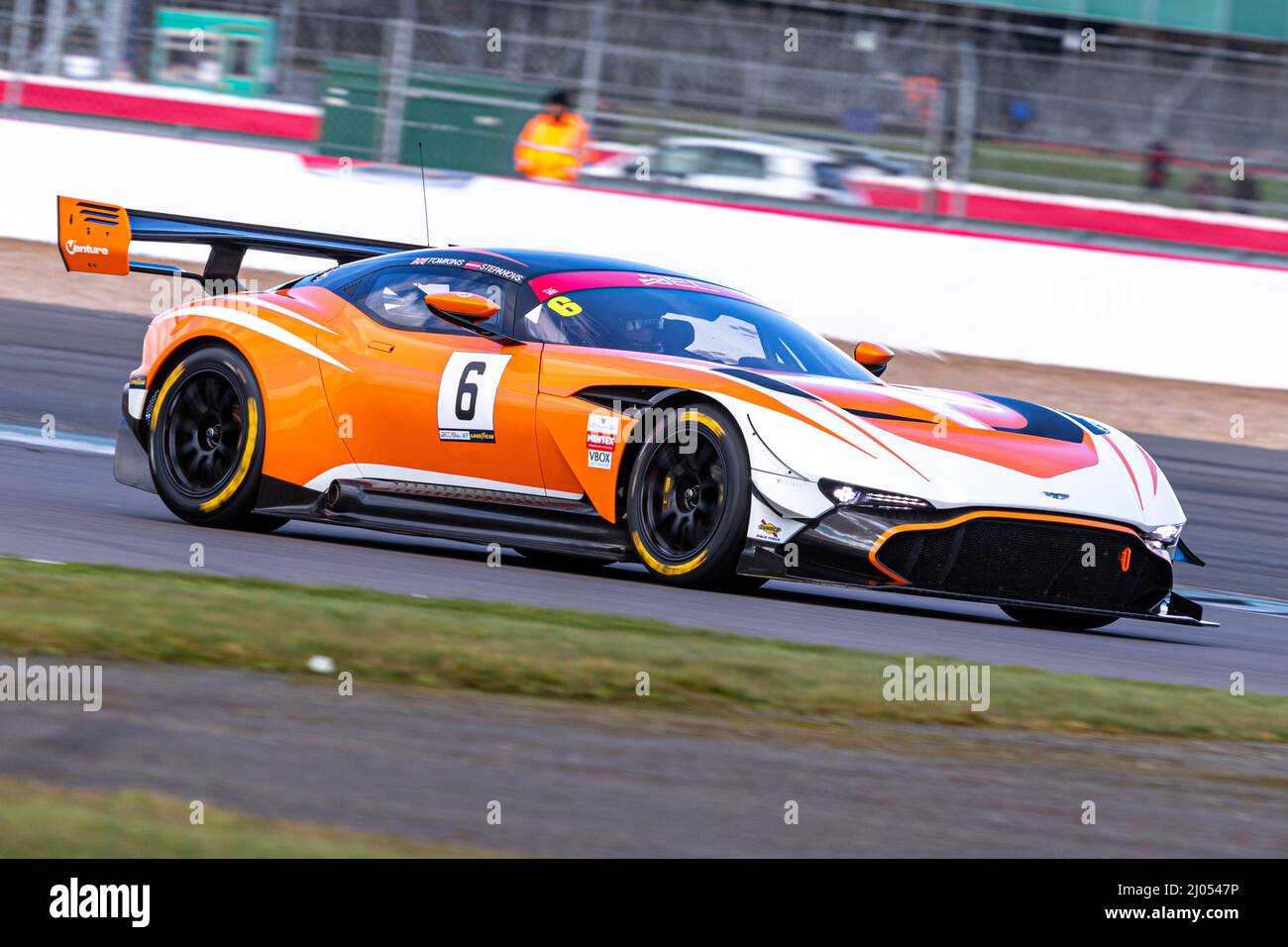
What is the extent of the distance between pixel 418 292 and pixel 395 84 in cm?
1096

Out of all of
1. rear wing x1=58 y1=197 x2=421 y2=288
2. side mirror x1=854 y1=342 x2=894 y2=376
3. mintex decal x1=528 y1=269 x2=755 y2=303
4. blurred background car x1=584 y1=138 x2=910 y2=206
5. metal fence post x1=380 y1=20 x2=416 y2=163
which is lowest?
side mirror x1=854 y1=342 x2=894 y2=376

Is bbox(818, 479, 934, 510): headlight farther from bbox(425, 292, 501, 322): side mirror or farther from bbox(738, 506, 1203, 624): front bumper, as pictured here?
bbox(425, 292, 501, 322): side mirror

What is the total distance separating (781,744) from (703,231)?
13.4m

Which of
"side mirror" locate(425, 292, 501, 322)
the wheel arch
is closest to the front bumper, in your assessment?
the wheel arch

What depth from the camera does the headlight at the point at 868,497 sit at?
22.2 ft

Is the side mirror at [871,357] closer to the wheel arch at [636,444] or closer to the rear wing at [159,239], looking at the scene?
the wheel arch at [636,444]

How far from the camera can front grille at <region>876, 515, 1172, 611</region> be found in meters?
6.82

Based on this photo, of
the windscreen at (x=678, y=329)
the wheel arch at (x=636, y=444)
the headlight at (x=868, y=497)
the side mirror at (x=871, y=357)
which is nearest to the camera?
the headlight at (x=868, y=497)

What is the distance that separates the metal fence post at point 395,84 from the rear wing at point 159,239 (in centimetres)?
982

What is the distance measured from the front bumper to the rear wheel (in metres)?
0.64

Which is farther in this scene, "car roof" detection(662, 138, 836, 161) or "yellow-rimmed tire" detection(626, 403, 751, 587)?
"car roof" detection(662, 138, 836, 161)

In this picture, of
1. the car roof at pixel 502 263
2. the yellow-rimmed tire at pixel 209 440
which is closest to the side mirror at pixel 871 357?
the car roof at pixel 502 263

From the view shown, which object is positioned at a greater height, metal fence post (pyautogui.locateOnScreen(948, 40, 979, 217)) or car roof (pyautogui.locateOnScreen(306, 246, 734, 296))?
metal fence post (pyautogui.locateOnScreen(948, 40, 979, 217))
